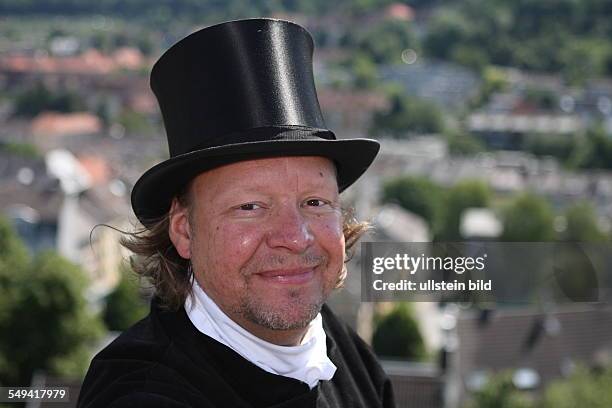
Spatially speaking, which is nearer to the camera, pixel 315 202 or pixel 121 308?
pixel 315 202

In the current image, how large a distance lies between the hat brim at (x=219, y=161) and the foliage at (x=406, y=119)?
41.8 meters

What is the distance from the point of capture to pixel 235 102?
106cm

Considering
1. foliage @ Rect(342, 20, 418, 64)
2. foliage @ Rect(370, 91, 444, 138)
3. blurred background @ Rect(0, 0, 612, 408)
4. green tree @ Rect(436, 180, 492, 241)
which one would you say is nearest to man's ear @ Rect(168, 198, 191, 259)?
blurred background @ Rect(0, 0, 612, 408)

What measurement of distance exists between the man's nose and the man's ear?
124mm

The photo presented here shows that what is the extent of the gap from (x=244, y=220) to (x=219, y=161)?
0.21ft

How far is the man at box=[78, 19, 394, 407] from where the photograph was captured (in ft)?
3.40

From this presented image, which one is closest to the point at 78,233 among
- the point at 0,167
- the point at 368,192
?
the point at 0,167

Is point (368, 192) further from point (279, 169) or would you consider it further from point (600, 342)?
point (279, 169)

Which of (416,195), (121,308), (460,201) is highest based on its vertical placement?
(416,195)

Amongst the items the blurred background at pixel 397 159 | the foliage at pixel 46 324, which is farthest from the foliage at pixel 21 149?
the foliage at pixel 46 324

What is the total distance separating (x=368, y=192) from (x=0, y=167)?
10.3 metres

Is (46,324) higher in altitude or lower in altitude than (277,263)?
higher

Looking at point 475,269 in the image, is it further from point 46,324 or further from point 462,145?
point 462,145

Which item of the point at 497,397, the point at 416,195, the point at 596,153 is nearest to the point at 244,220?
the point at 497,397
